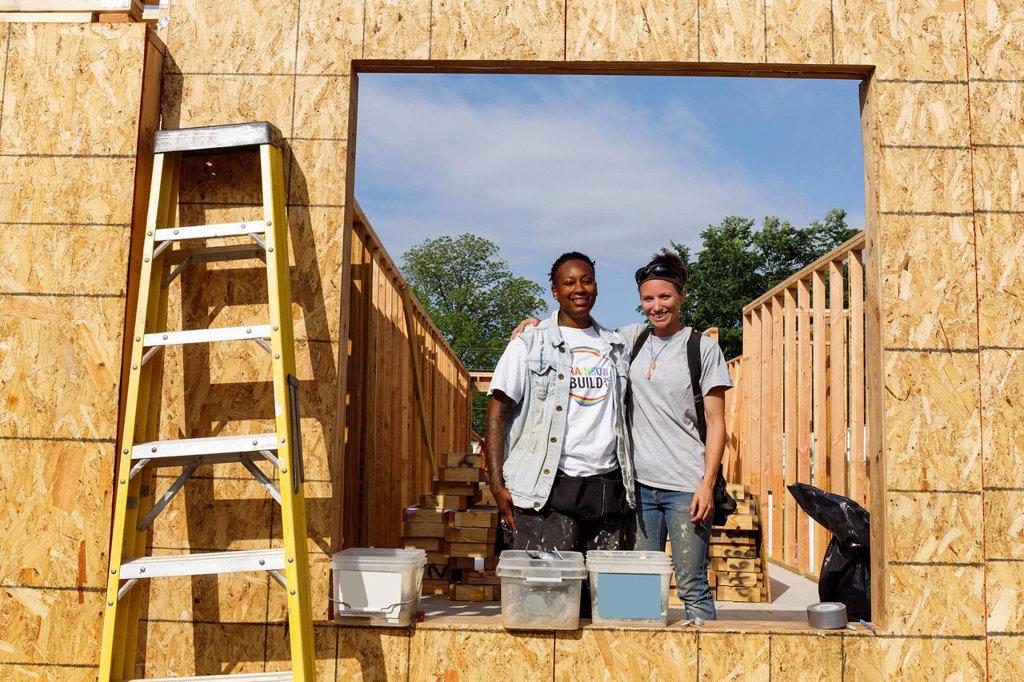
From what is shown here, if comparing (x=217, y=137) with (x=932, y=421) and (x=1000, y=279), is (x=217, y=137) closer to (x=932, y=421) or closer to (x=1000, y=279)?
(x=932, y=421)

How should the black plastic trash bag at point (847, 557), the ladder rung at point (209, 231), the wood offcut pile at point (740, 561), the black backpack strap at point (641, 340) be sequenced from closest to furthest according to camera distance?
the ladder rung at point (209, 231) < the black backpack strap at point (641, 340) < the black plastic trash bag at point (847, 557) < the wood offcut pile at point (740, 561)

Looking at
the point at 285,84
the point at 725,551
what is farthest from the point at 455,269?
the point at 285,84

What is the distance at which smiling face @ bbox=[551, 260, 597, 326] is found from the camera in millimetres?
4195

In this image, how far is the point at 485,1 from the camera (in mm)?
4266

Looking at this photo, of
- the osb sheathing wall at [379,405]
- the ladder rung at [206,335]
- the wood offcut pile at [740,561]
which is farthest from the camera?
the wood offcut pile at [740,561]

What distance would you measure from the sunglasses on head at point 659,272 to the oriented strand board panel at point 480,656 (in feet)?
5.75

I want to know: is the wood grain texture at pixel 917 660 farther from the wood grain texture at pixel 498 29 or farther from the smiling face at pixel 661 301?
the wood grain texture at pixel 498 29

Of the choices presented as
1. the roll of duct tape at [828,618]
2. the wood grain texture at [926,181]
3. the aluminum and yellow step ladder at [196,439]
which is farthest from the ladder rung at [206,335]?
the wood grain texture at [926,181]

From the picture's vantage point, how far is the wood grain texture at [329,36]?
14.0ft

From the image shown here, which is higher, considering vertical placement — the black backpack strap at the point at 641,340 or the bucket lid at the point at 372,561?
the black backpack strap at the point at 641,340

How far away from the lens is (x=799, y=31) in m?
4.20

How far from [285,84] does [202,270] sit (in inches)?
39.2

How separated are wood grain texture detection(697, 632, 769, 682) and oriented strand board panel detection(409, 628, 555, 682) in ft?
2.30

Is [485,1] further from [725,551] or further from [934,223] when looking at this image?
[725,551]
